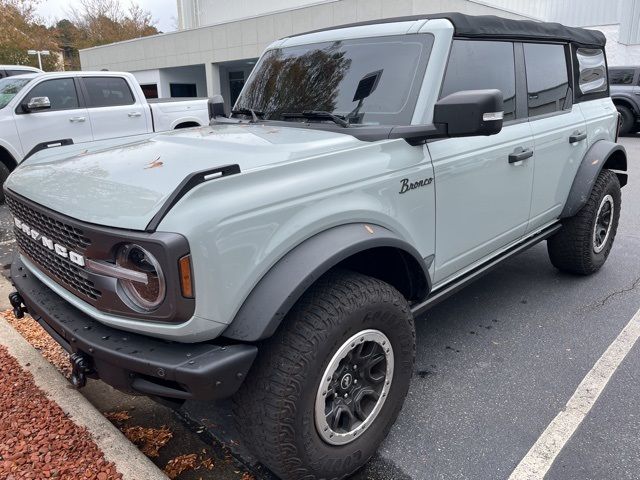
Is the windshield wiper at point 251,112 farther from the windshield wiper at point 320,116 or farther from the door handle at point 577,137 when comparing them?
the door handle at point 577,137

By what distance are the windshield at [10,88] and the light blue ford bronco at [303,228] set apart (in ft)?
19.7

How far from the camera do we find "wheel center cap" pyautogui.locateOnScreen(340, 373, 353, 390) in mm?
2270

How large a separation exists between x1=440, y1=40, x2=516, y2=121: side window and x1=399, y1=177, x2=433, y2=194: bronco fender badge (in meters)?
0.52

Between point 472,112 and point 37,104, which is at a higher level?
point 472,112

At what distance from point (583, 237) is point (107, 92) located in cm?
778

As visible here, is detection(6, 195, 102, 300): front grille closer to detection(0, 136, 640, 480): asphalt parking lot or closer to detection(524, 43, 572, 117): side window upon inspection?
detection(0, 136, 640, 480): asphalt parking lot

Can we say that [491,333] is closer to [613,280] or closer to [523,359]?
[523,359]

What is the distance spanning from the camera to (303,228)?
2.05 m

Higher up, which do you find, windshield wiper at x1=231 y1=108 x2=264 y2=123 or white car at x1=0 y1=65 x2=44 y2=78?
white car at x1=0 y1=65 x2=44 y2=78

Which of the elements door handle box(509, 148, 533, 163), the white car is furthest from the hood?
the white car

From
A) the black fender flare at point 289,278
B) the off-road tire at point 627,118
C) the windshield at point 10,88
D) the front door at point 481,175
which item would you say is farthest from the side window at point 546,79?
the off-road tire at point 627,118

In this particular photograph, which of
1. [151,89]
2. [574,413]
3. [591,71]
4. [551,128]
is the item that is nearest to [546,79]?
[551,128]

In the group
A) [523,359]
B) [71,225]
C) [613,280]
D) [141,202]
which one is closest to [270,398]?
[141,202]

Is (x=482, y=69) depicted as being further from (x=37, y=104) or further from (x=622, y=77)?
(x=622, y=77)
